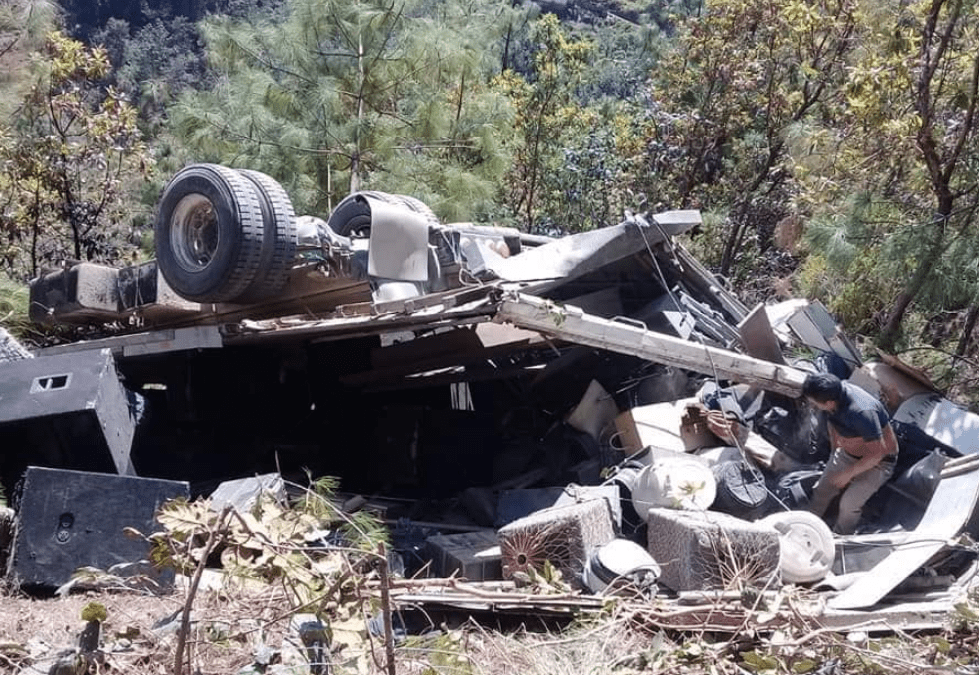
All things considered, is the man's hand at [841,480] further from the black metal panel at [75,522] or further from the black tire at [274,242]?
the black metal panel at [75,522]

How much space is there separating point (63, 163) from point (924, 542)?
947 cm

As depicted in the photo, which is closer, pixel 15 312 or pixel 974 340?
pixel 15 312

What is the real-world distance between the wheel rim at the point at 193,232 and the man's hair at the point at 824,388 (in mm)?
3648

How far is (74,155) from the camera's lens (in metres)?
11.4

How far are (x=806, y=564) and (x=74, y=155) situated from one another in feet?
29.7

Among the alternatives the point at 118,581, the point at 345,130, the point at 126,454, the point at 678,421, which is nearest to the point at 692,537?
the point at 678,421

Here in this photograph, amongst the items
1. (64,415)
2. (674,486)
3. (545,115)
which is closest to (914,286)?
(674,486)

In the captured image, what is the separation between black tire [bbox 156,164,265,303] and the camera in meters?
6.13

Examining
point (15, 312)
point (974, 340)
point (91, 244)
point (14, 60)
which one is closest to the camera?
point (15, 312)

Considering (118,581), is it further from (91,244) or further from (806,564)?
(91,244)

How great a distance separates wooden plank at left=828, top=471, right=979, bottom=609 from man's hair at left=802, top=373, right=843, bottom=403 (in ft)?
2.80

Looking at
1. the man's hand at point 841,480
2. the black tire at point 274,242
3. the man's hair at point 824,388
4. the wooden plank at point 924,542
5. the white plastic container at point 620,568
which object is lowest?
the wooden plank at point 924,542

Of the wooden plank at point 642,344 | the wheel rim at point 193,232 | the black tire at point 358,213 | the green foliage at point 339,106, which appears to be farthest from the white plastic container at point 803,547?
the green foliage at point 339,106

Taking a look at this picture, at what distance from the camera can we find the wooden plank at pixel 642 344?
19.1ft
